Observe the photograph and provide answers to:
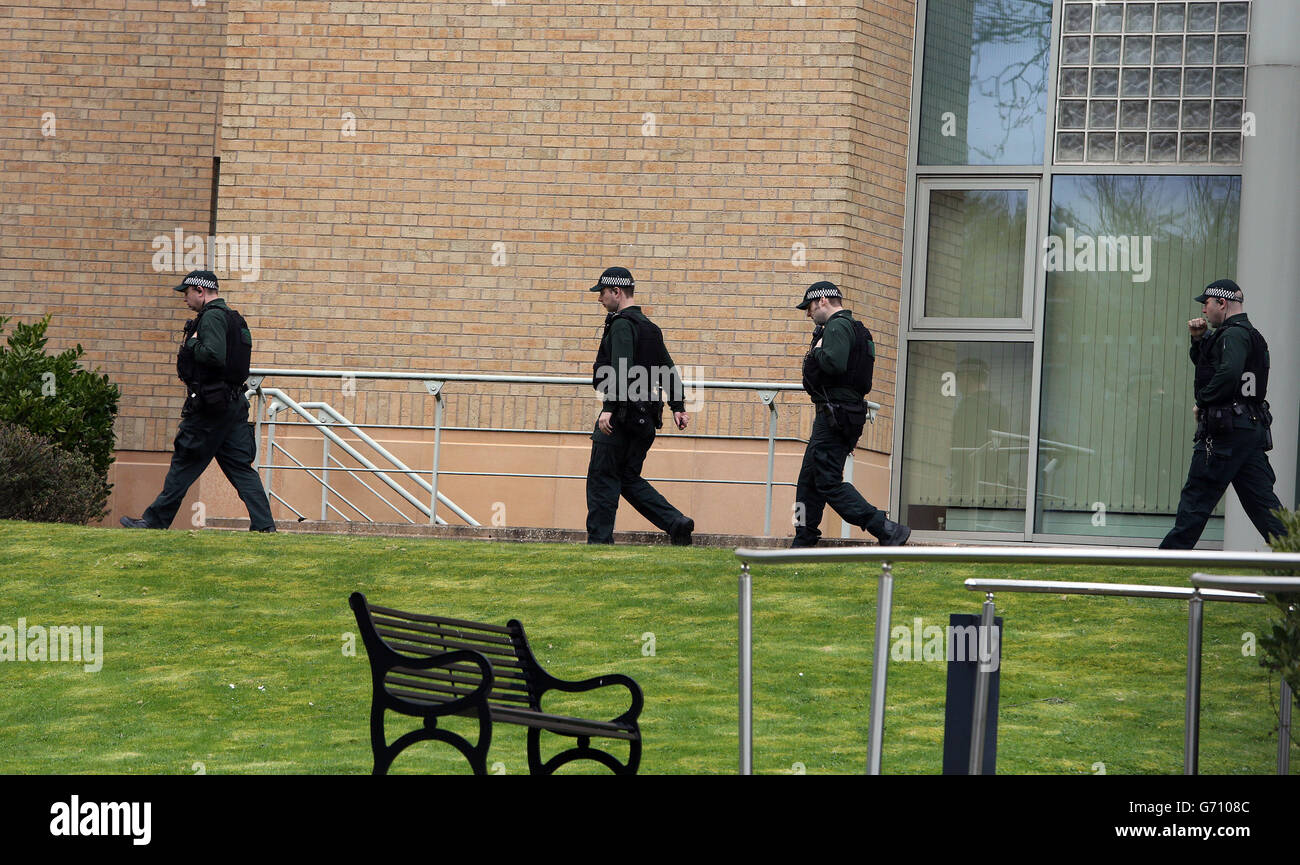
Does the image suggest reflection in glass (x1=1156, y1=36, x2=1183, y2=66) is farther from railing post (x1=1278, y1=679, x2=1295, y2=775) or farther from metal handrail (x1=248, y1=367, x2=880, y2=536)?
railing post (x1=1278, y1=679, x2=1295, y2=775)

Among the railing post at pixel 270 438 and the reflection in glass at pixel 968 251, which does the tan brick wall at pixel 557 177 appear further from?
the railing post at pixel 270 438

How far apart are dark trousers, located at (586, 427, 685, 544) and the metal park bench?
5.00 metres

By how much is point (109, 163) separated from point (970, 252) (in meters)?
8.66

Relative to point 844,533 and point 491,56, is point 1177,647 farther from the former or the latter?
point 491,56

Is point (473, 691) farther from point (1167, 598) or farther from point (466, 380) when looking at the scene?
point (466, 380)

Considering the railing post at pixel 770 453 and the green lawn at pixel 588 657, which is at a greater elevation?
the railing post at pixel 770 453

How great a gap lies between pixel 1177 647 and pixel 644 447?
6.64 meters

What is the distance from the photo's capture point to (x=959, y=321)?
15.8 m

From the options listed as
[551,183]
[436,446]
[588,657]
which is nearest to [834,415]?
[588,657]

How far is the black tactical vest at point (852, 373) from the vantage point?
11820 millimetres

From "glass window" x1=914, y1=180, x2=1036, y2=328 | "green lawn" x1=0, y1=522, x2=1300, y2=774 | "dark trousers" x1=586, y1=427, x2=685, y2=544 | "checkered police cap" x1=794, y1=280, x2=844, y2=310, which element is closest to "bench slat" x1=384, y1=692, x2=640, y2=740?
"green lawn" x1=0, y1=522, x2=1300, y2=774

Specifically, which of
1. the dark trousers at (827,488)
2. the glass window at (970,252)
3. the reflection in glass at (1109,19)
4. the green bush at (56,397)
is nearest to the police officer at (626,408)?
the dark trousers at (827,488)
